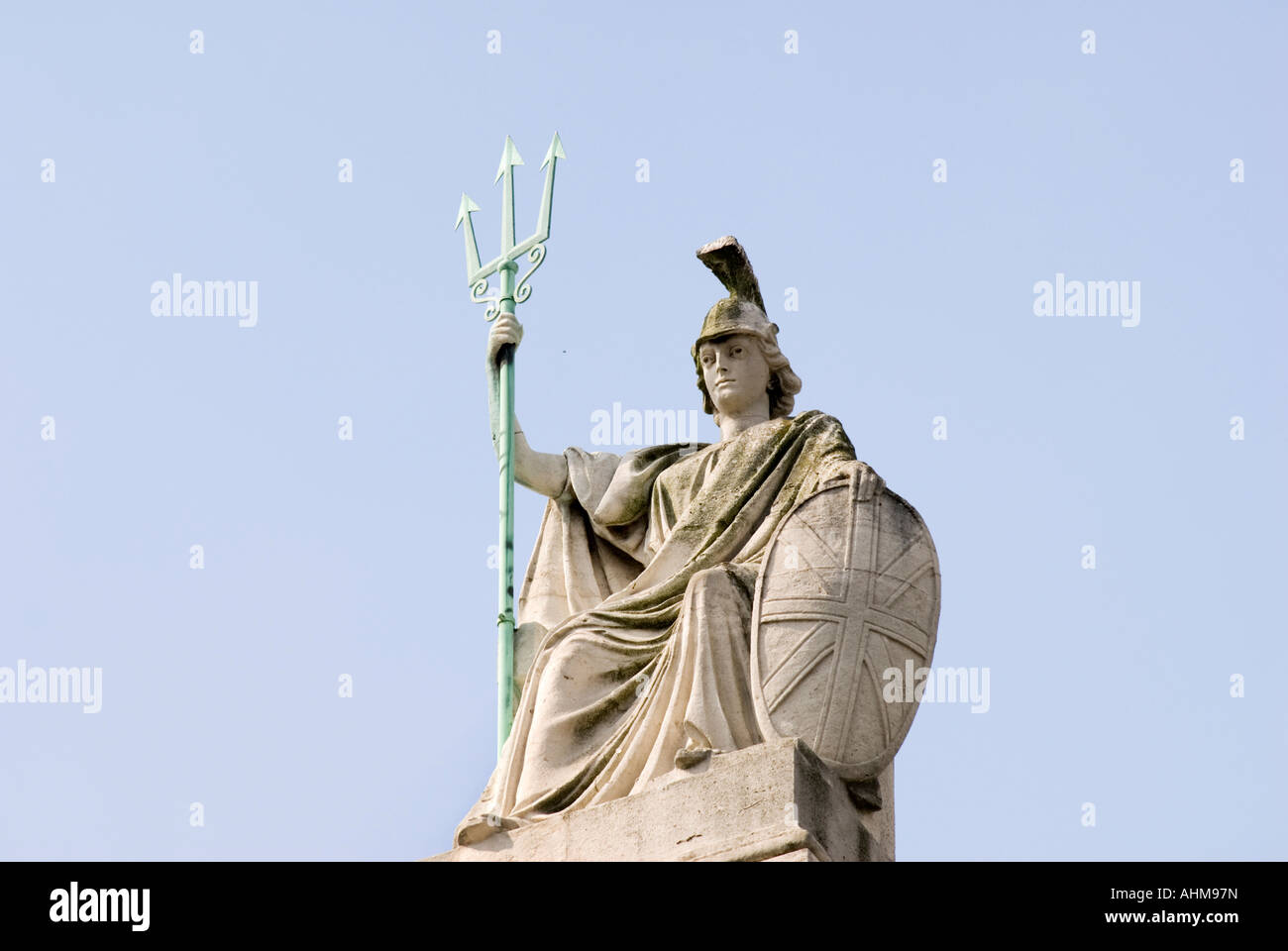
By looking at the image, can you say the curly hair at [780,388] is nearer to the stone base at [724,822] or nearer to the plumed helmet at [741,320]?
the plumed helmet at [741,320]

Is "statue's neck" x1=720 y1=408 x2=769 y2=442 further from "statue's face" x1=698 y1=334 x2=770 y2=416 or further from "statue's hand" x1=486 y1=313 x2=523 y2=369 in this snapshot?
"statue's hand" x1=486 y1=313 x2=523 y2=369

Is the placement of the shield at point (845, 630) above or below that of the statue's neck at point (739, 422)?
below

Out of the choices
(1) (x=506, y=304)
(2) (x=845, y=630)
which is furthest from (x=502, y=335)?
(2) (x=845, y=630)

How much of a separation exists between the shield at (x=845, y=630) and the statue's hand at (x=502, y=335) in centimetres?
272

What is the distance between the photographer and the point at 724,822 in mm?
17250

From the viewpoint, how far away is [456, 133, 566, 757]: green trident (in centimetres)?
1952

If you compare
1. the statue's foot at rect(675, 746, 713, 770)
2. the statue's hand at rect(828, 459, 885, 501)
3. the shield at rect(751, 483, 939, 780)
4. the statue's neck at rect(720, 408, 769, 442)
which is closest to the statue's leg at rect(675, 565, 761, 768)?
the statue's foot at rect(675, 746, 713, 770)

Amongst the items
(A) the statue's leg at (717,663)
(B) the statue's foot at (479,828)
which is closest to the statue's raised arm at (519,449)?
(A) the statue's leg at (717,663)

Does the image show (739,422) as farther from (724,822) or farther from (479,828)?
(724,822)

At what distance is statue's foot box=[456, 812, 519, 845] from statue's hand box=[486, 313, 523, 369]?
355cm

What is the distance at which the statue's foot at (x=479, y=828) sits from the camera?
18.0 meters
